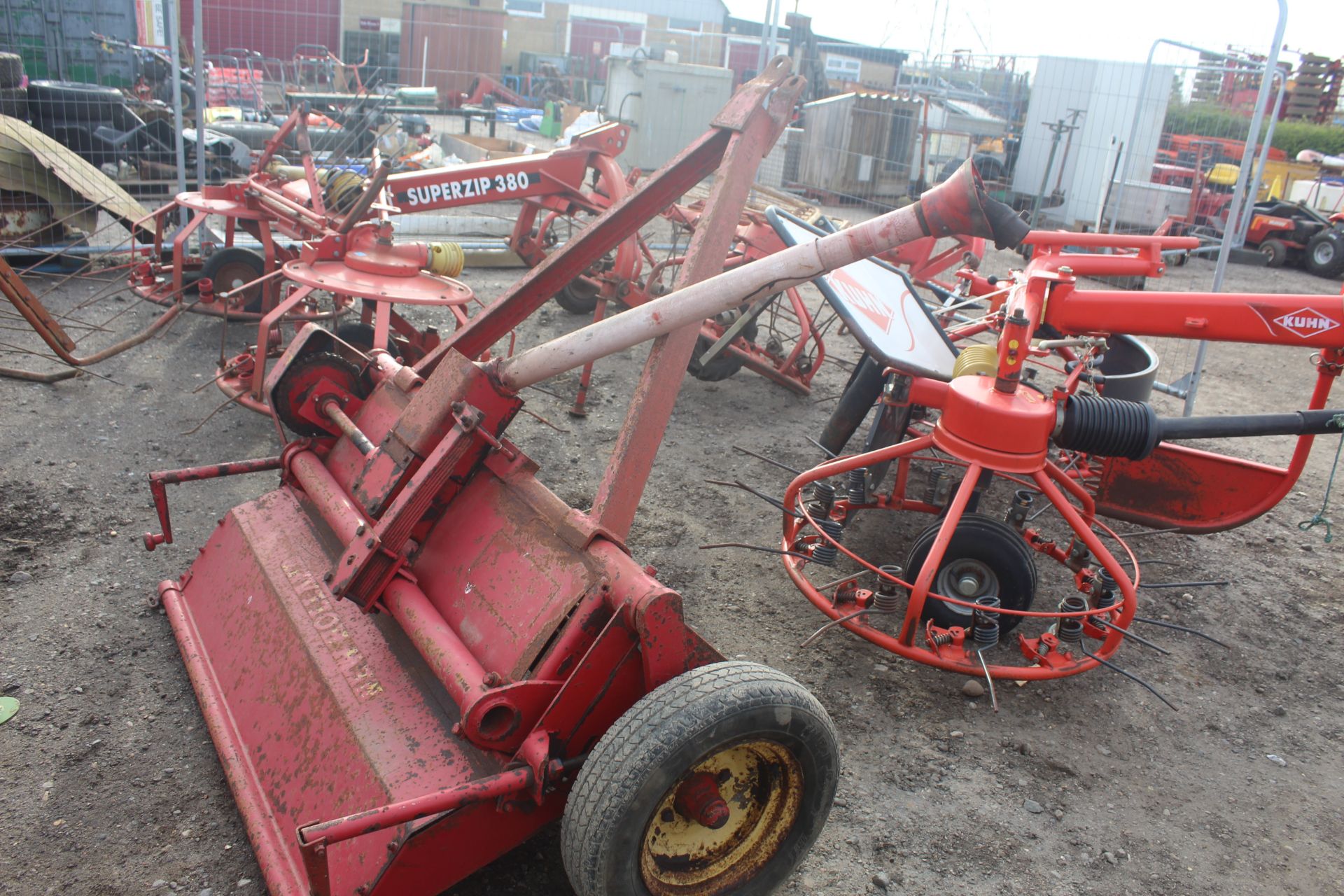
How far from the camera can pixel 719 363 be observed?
20.5 feet

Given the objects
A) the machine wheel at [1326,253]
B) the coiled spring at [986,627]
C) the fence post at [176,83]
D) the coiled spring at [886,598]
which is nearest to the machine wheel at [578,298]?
the fence post at [176,83]

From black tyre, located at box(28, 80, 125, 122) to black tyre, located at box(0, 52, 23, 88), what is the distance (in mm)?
155

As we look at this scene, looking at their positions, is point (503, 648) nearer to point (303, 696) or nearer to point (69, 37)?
point (303, 696)

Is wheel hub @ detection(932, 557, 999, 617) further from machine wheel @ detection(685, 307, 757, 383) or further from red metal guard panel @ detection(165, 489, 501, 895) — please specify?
machine wheel @ detection(685, 307, 757, 383)

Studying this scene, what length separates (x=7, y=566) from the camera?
3.44 meters

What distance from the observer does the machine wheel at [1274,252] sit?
41.9ft

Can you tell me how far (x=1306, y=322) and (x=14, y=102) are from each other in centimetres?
954

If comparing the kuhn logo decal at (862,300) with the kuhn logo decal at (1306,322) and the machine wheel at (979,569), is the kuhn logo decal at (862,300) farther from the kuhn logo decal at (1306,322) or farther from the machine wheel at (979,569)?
the kuhn logo decal at (1306,322)

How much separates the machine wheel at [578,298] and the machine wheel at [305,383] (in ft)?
13.8

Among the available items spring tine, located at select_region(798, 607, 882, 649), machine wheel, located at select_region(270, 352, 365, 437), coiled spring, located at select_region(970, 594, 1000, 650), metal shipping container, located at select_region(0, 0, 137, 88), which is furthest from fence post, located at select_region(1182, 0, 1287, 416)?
metal shipping container, located at select_region(0, 0, 137, 88)

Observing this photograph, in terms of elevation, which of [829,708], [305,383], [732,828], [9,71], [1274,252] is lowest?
[829,708]

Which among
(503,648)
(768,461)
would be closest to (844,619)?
(768,461)

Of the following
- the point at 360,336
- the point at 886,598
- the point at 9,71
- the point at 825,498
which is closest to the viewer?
the point at 886,598

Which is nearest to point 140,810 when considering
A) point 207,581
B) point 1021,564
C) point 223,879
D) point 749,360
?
point 223,879
